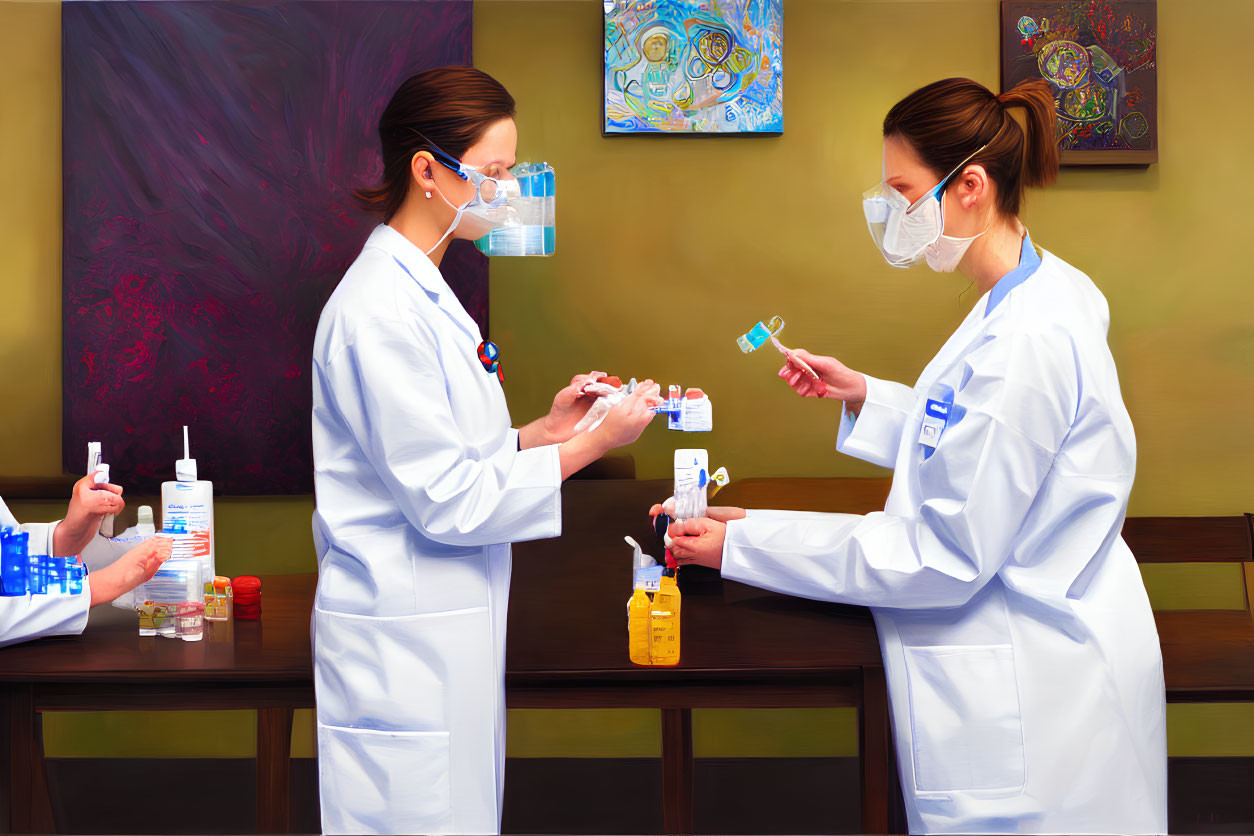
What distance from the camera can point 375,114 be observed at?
2.75 metres

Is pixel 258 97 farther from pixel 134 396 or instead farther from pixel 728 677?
pixel 728 677

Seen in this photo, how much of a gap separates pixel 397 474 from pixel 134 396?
174 cm

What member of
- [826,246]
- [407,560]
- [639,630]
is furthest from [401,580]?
[826,246]

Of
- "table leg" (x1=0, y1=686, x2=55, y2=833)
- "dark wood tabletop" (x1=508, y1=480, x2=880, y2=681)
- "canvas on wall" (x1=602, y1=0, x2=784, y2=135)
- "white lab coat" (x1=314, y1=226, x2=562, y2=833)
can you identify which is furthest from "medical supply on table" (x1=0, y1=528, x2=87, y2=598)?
"canvas on wall" (x1=602, y1=0, x2=784, y2=135)

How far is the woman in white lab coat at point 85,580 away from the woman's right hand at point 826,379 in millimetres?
1497

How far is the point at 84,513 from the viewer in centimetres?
190

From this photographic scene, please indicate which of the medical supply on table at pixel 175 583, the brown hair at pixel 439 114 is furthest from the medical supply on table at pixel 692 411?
the medical supply on table at pixel 175 583

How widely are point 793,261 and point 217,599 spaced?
1.94 m

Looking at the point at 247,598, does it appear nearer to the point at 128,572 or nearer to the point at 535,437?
the point at 128,572

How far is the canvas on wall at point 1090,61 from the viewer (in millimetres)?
2795

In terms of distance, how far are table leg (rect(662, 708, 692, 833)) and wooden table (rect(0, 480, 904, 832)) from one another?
621 millimetres

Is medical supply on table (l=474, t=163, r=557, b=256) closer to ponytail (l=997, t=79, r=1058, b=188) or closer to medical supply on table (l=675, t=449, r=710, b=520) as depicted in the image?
medical supply on table (l=675, t=449, r=710, b=520)

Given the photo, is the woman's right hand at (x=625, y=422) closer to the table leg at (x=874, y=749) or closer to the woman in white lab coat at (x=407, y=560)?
the woman in white lab coat at (x=407, y=560)

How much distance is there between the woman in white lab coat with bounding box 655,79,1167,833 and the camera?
151cm
